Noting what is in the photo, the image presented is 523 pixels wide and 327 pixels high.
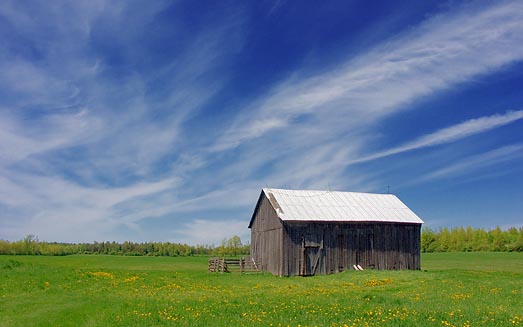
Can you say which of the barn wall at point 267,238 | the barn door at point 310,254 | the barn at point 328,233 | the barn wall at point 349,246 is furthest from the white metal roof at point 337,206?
the barn door at point 310,254

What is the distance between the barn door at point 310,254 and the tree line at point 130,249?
56782 mm

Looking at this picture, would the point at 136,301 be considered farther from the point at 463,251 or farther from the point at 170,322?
the point at 463,251

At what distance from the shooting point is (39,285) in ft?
88.0

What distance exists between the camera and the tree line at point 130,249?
8983 cm

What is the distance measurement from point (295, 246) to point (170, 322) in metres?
26.5

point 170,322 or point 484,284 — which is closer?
point 170,322

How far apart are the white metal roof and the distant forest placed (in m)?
52.1

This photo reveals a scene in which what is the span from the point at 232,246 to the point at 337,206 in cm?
5604

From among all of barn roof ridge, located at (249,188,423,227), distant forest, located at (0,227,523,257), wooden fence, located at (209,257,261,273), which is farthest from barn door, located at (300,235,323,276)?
distant forest, located at (0,227,523,257)

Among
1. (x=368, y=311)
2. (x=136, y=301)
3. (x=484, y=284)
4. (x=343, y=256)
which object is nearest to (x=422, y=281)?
(x=484, y=284)

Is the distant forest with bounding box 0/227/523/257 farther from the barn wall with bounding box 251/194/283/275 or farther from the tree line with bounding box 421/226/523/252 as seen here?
the barn wall with bounding box 251/194/283/275

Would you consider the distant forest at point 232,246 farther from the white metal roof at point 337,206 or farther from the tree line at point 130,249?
the white metal roof at point 337,206

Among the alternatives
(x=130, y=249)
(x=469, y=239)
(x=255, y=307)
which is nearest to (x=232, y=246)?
(x=130, y=249)

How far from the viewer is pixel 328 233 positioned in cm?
4156
